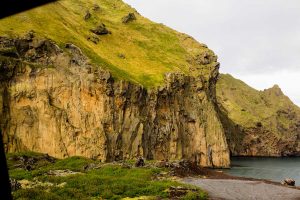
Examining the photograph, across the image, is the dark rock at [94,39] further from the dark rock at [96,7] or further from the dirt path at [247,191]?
the dirt path at [247,191]

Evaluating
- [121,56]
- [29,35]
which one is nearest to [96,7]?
[121,56]

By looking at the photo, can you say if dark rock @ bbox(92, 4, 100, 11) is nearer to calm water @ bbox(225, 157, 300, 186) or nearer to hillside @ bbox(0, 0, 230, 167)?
hillside @ bbox(0, 0, 230, 167)

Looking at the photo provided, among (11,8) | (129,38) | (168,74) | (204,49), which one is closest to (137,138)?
(168,74)

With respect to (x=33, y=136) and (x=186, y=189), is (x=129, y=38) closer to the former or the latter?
(x=33, y=136)

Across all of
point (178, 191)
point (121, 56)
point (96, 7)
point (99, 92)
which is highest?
point (96, 7)

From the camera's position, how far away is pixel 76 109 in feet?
260

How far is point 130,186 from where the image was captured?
3400cm

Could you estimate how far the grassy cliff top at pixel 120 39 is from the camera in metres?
90.1

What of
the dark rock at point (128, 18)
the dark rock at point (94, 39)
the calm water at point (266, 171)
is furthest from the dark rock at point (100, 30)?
the calm water at point (266, 171)

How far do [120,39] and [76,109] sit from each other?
154ft

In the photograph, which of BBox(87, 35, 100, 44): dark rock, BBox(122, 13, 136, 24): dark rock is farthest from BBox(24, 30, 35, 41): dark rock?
BBox(122, 13, 136, 24): dark rock

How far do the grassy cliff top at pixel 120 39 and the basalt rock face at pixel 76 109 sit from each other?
4346mm

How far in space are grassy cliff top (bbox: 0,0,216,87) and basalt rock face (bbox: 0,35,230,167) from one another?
4.35 metres

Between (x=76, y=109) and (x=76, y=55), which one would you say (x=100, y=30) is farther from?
(x=76, y=109)
